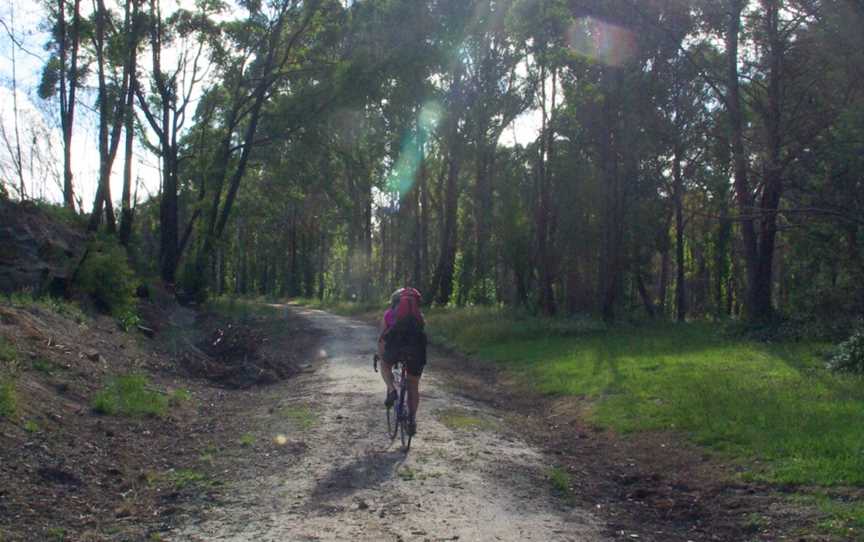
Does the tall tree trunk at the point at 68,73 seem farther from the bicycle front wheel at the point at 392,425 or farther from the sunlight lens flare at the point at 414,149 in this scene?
the bicycle front wheel at the point at 392,425

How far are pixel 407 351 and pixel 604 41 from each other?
1991 centimetres

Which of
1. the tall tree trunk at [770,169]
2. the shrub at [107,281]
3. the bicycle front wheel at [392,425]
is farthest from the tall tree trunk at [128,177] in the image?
the bicycle front wheel at [392,425]

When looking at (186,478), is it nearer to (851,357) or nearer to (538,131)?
(851,357)

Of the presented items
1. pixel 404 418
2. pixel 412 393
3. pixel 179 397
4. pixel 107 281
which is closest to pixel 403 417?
pixel 404 418

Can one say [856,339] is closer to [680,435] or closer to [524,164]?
[680,435]

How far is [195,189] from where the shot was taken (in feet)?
155

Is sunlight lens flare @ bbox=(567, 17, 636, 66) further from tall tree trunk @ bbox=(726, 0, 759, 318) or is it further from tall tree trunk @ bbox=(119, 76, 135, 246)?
tall tree trunk @ bbox=(119, 76, 135, 246)

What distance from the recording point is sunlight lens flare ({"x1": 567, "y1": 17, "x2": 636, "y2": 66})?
2672 centimetres

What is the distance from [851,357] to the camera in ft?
49.1

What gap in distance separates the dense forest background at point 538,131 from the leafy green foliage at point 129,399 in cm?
1007

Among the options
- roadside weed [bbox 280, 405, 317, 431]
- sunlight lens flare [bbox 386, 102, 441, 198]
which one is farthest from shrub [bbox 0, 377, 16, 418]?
sunlight lens flare [bbox 386, 102, 441, 198]

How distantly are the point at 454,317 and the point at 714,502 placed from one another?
23223 mm

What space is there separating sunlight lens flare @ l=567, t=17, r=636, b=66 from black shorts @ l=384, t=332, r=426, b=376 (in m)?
18.9

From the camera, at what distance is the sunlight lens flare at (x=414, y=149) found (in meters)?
41.0
